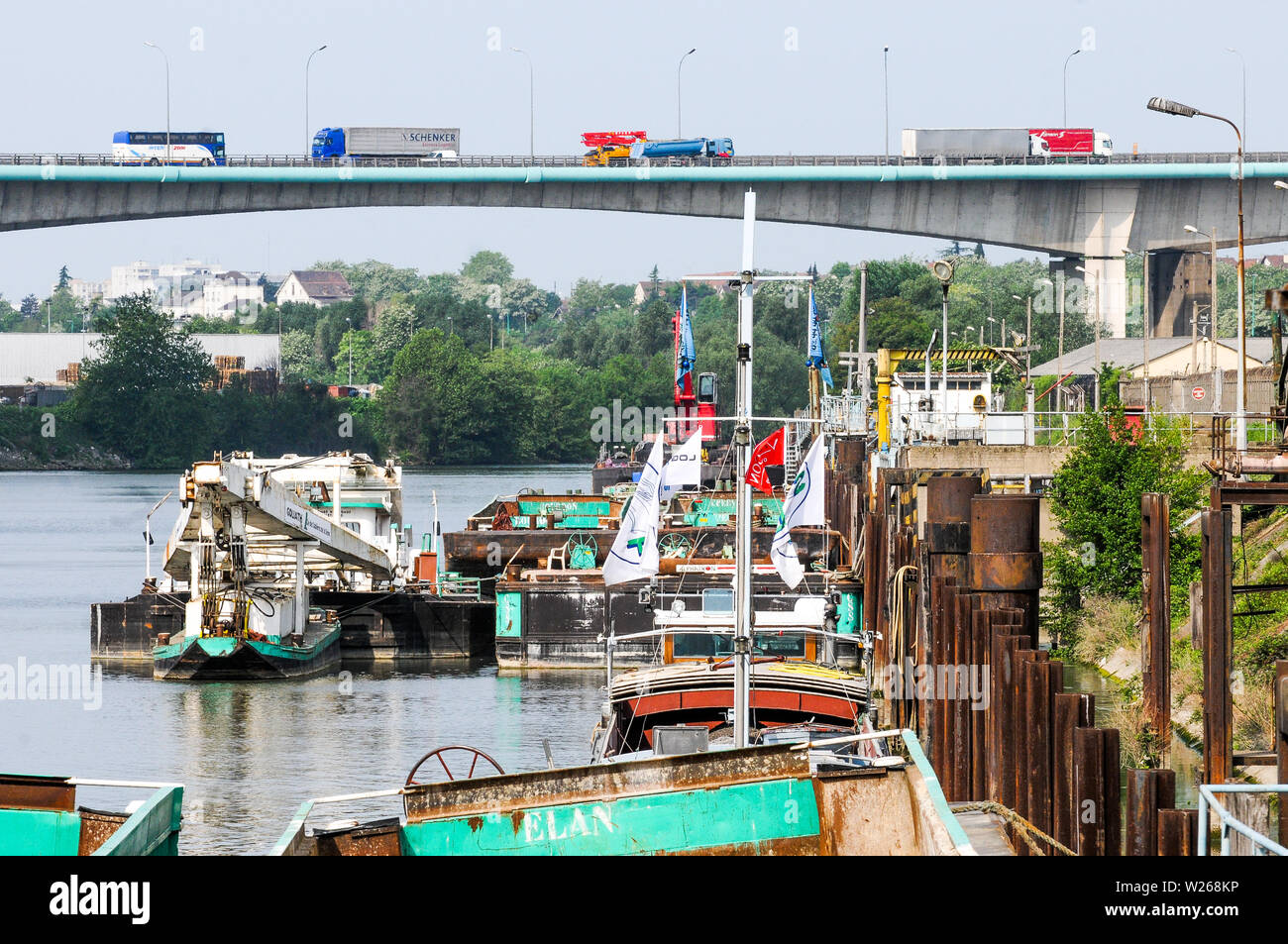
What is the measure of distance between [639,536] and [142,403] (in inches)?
4631

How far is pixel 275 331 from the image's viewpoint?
195m

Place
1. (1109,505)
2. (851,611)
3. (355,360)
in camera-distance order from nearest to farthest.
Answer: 1. (1109,505)
2. (851,611)
3. (355,360)

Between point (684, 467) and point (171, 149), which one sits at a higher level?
point (171, 149)

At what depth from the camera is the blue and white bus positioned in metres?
89.6

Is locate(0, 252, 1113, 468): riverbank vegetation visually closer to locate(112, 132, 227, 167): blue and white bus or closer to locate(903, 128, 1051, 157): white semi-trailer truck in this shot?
locate(903, 128, 1051, 157): white semi-trailer truck

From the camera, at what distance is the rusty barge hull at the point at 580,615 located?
36.5 metres

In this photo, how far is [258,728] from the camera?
33.4m

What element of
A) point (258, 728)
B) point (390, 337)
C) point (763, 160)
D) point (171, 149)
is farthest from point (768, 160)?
point (390, 337)

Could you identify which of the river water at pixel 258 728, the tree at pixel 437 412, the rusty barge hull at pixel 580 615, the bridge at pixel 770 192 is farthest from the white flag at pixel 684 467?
the tree at pixel 437 412

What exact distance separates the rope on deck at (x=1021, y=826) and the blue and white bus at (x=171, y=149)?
252 ft

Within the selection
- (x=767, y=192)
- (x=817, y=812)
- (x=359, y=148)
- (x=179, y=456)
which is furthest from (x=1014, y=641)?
(x=179, y=456)

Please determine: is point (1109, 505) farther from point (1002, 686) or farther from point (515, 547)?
point (1002, 686)
